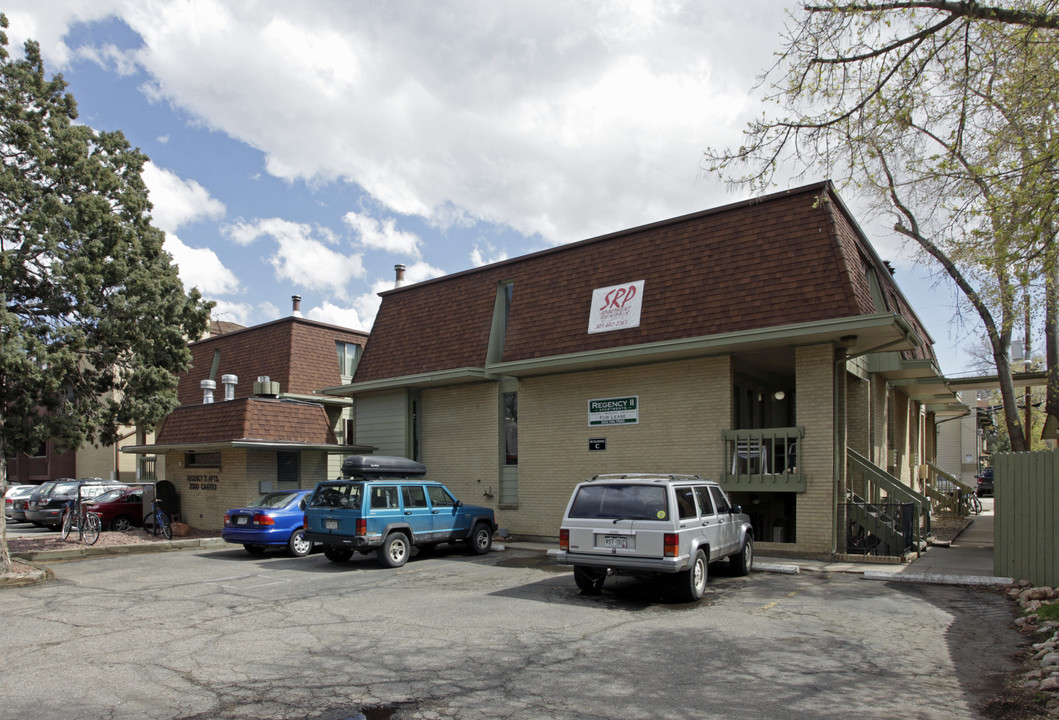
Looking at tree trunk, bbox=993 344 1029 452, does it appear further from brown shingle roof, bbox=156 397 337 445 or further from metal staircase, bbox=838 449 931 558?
brown shingle roof, bbox=156 397 337 445

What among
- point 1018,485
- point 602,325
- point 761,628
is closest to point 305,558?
point 602,325

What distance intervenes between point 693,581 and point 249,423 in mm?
13808

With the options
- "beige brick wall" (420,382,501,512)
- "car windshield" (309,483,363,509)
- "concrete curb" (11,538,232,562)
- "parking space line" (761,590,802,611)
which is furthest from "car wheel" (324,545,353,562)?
"parking space line" (761,590,802,611)

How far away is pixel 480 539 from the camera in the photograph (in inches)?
627

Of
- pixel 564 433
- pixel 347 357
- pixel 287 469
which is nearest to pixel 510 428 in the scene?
pixel 564 433

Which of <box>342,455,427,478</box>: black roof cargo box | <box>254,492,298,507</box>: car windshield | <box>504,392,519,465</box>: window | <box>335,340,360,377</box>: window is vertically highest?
<box>335,340,360,377</box>: window

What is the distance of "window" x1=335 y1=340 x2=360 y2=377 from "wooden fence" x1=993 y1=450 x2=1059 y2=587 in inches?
892

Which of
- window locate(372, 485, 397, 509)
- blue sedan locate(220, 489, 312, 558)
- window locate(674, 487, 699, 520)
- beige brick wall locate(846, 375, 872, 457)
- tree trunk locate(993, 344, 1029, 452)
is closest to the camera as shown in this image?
window locate(674, 487, 699, 520)

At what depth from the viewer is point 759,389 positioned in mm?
18656

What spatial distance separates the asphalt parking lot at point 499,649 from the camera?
19.8 ft

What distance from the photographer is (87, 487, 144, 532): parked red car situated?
21469mm

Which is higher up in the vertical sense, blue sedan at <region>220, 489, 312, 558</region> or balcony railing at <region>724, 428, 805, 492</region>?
balcony railing at <region>724, 428, 805, 492</region>

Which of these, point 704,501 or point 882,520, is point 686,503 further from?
point 882,520

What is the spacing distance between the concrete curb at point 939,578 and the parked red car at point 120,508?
1991cm
